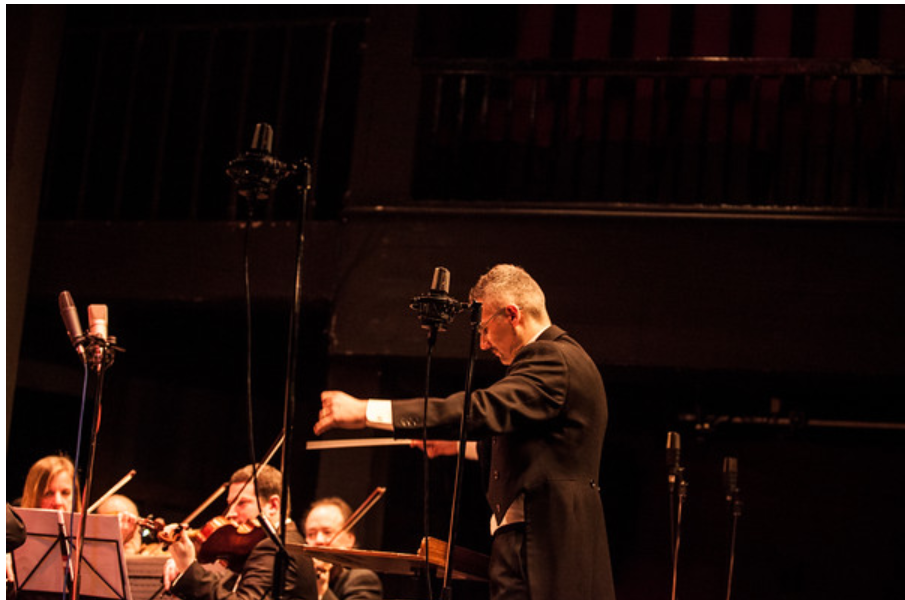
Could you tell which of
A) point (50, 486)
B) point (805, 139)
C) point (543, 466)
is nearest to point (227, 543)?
point (50, 486)

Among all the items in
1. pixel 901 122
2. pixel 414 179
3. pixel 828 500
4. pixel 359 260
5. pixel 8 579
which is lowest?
pixel 8 579

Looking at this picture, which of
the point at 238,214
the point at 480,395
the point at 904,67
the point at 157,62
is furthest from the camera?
the point at 157,62

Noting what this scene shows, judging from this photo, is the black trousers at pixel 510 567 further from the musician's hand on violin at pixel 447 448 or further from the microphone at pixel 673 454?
the microphone at pixel 673 454

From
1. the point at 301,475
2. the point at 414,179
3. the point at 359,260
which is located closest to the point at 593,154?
the point at 414,179

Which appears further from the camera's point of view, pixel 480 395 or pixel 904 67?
pixel 904 67

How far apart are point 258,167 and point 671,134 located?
15.7ft

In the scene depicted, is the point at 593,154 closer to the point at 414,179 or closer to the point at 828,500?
the point at 414,179

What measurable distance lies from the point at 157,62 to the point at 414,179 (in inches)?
113

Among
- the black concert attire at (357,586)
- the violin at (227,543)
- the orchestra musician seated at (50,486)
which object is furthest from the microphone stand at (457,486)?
the black concert attire at (357,586)

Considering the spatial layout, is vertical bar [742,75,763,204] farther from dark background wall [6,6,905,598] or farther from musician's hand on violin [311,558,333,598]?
musician's hand on violin [311,558,333,598]

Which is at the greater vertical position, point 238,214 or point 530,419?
point 238,214

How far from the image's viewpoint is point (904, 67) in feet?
21.9

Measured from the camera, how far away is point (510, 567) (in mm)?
3736

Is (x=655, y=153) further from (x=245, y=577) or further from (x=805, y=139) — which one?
(x=245, y=577)
